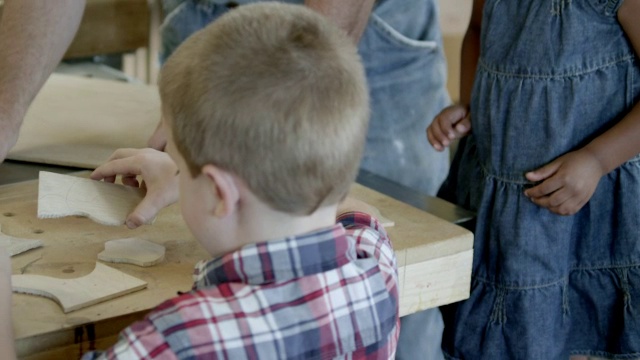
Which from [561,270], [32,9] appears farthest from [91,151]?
[561,270]

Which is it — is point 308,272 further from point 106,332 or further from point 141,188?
point 141,188

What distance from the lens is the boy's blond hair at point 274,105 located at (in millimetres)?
845

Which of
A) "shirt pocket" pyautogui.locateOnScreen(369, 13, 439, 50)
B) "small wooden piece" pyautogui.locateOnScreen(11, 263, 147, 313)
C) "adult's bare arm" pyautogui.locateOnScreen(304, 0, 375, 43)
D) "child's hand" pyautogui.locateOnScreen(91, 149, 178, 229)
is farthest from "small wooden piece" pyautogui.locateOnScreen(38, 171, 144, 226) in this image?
"shirt pocket" pyautogui.locateOnScreen(369, 13, 439, 50)

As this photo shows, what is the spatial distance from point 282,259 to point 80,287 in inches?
11.1

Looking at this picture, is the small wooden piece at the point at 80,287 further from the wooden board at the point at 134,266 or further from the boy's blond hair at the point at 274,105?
the boy's blond hair at the point at 274,105

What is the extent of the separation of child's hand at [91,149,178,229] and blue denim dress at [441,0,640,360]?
19.9 inches

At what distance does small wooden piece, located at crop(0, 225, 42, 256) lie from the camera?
3.80ft

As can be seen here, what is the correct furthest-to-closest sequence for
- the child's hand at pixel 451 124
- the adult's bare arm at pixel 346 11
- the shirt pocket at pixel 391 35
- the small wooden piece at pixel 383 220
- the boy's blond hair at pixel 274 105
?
1. the shirt pocket at pixel 391 35
2. the child's hand at pixel 451 124
3. the adult's bare arm at pixel 346 11
4. the small wooden piece at pixel 383 220
5. the boy's blond hair at pixel 274 105

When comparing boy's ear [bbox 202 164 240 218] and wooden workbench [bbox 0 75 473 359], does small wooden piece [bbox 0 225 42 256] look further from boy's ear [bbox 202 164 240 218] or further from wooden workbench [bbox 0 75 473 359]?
boy's ear [bbox 202 164 240 218]

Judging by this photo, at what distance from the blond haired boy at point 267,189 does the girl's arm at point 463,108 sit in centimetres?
72

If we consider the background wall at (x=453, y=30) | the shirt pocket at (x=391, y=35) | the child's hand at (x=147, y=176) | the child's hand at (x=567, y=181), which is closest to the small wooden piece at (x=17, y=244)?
the child's hand at (x=147, y=176)

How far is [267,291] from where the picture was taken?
889 millimetres

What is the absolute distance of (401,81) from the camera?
197cm

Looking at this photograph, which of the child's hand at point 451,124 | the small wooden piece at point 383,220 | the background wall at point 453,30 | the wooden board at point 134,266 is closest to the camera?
the wooden board at point 134,266
